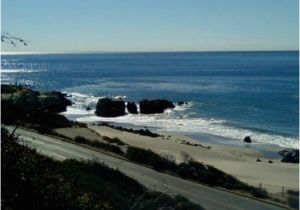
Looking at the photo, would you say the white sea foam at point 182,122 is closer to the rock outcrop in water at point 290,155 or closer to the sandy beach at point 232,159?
the rock outcrop in water at point 290,155

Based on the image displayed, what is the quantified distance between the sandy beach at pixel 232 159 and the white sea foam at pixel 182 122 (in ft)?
15.8

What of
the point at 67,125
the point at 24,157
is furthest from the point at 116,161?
the point at 24,157

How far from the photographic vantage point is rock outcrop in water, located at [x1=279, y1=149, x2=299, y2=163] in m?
37.2

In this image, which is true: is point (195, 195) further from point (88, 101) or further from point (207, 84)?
point (207, 84)

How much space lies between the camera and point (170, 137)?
46000mm

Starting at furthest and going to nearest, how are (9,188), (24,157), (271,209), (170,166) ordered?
(170,166)
(271,209)
(24,157)
(9,188)

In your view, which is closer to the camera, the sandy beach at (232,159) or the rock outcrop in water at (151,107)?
the sandy beach at (232,159)

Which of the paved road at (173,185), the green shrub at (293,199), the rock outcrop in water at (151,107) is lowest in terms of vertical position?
the rock outcrop in water at (151,107)

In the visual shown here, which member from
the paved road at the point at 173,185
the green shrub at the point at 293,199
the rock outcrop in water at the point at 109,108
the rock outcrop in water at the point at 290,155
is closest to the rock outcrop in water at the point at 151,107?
the rock outcrop in water at the point at 109,108

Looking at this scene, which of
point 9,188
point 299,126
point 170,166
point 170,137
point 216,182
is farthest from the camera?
point 299,126

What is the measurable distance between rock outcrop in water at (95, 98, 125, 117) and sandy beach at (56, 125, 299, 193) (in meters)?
19.3

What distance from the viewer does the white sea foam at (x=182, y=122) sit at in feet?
151

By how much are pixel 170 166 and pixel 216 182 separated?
2.49 meters

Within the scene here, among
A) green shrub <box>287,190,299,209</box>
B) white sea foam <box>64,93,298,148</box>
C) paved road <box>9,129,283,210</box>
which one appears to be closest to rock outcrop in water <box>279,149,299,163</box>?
white sea foam <box>64,93,298,148</box>
